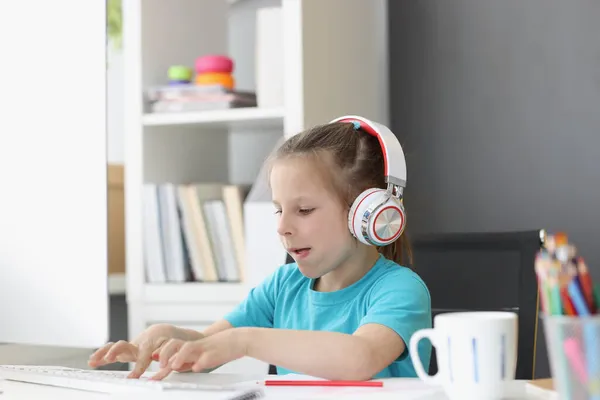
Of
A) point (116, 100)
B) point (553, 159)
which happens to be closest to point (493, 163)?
point (553, 159)

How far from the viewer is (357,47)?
7.80 feet

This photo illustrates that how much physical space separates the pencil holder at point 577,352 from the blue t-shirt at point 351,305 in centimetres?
48

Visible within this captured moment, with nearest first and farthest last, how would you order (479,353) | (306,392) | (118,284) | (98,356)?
(479,353) → (306,392) → (98,356) → (118,284)

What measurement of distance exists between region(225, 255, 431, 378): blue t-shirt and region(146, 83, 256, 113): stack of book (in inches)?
33.6

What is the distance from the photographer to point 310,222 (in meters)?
1.34

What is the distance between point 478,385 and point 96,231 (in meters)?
0.44

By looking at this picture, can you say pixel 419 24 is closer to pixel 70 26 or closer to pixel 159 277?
pixel 159 277

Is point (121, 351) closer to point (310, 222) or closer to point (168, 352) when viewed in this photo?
point (168, 352)

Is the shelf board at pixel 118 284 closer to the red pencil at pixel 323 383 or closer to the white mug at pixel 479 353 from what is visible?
the red pencil at pixel 323 383

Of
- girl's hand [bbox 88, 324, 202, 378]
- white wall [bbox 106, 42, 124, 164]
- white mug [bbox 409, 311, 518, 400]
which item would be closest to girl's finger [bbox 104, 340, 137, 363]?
girl's hand [bbox 88, 324, 202, 378]

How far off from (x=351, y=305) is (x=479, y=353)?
1.77ft

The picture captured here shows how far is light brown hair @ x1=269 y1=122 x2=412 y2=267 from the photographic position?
1413 mm

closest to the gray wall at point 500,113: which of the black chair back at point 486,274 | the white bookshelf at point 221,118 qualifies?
the white bookshelf at point 221,118

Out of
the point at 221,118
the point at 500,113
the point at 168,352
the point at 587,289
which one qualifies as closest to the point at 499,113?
the point at 500,113
